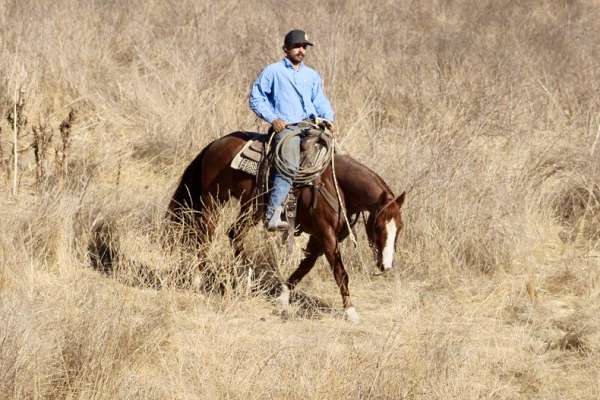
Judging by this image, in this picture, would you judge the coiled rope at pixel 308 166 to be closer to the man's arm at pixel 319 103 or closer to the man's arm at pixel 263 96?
the man's arm at pixel 263 96

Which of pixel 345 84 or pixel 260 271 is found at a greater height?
pixel 345 84

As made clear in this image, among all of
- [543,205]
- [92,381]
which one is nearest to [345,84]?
[543,205]

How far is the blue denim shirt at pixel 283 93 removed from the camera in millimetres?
7309

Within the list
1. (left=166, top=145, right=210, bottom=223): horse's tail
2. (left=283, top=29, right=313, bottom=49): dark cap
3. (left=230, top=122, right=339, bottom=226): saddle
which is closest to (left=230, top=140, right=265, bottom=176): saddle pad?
(left=230, top=122, right=339, bottom=226): saddle

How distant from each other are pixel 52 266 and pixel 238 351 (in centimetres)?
223

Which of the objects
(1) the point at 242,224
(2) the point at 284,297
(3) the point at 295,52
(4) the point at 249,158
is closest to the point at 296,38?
(3) the point at 295,52

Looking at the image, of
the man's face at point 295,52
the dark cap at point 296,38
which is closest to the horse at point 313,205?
the man's face at point 295,52

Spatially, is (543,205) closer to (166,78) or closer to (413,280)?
(413,280)

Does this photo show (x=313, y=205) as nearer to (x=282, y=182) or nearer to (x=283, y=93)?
(x=282, y=182)

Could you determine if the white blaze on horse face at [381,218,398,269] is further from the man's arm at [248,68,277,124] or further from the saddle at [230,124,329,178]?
the man's arm at [248,68,277,124]

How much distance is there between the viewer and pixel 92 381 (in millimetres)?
5098

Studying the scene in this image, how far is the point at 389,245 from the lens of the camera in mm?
6582

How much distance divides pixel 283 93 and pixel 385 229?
1408mm

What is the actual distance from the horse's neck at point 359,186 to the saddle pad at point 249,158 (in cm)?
65
